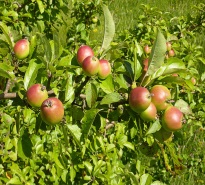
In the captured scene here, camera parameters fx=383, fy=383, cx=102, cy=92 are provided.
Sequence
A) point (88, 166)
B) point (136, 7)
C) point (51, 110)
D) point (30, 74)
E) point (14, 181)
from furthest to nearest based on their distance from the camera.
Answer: point (136, 7) → point (88, 166) → point (14, 181) → point (30, 74) → point (51, 110)

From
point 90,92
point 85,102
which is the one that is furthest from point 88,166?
point 90,92

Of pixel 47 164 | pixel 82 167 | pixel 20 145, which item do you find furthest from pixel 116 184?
pixel 20 145

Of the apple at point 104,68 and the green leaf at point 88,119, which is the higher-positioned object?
the apple at point 104,68

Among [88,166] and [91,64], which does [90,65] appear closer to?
[91,64]

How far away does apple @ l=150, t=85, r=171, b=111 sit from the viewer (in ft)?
2.58

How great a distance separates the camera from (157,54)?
799 mm

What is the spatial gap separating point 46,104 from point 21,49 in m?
0.21

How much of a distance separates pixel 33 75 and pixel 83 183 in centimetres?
→ 62

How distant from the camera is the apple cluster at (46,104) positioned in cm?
73

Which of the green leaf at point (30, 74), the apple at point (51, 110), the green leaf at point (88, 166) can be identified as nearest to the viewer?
the apple at point (51, 110)

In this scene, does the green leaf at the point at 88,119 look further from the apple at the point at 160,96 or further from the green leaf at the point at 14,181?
the green leaf at the point at 14,181

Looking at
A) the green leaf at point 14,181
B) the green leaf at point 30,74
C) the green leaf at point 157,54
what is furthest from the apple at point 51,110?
the green leaf at point 14,181

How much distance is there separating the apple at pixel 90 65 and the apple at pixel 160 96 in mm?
128

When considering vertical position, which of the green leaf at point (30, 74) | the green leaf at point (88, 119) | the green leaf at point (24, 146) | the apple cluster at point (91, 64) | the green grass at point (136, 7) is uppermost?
the apple cluster at point (91, 64)
